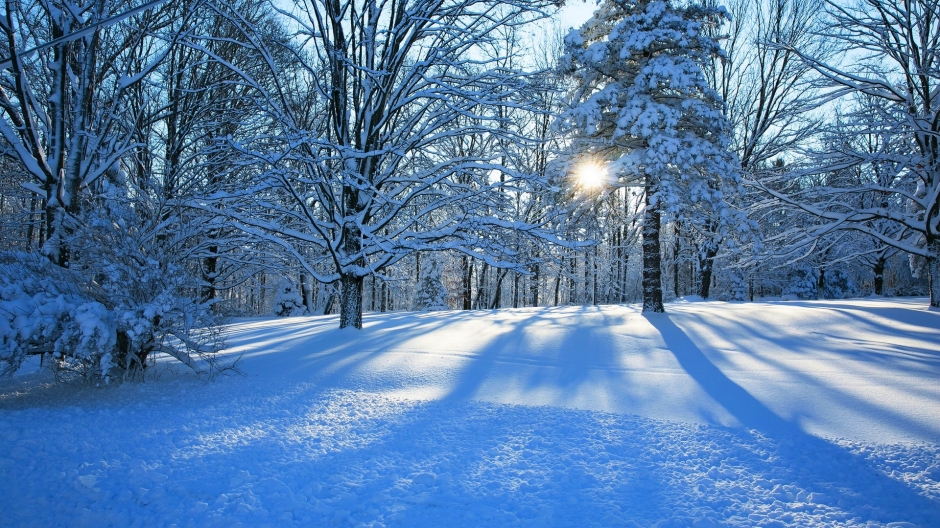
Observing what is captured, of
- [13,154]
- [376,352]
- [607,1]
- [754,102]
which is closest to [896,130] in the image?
[607,1]

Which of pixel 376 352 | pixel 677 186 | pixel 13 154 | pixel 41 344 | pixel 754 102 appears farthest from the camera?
pixel 754 102

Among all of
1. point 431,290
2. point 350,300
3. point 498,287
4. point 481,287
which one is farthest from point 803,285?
point 350,300

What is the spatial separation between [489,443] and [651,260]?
31.3 ft

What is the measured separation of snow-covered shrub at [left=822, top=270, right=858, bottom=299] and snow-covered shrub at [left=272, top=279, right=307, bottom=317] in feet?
116

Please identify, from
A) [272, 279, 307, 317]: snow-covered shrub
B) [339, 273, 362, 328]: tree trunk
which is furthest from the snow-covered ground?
[272, 279, 307, 317]: snow-covered shrub

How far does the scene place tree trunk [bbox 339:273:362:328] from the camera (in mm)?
8328

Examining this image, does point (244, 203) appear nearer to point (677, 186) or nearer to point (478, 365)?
point (478, 365)

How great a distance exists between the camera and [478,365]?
5.78 m

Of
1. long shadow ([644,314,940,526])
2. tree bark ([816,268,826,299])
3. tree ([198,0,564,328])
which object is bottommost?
long shadow ([644,314,940,526])

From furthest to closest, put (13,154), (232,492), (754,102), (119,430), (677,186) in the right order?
(754,102)
(677,186)
(13,154)
(119,430)
(232,492)

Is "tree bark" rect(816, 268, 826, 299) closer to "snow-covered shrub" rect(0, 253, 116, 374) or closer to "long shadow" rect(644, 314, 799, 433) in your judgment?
"long shadow" rect(644, 314, 799, 433)

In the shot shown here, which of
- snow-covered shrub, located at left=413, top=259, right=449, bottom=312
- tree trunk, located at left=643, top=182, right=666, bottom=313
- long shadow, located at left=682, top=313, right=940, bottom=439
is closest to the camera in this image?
long shadow, located at left=682, top=313, right=940, bottom=439

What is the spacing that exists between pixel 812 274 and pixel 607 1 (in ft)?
94.7

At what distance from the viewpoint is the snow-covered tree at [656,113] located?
35.7ft
